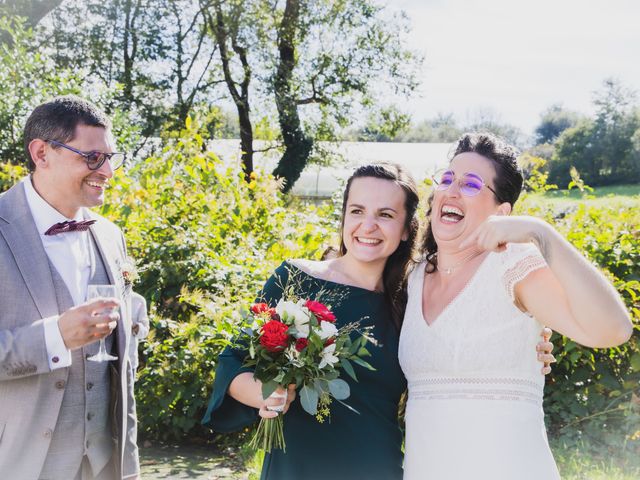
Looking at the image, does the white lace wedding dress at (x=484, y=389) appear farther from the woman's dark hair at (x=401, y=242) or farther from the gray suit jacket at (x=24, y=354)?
the gray suit jacket at (x=24, y=354)

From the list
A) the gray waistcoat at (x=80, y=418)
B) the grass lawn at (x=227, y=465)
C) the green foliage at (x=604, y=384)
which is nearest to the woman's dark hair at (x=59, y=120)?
the gray waistcoat at (x=80, y=418)

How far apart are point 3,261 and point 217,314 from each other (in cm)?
250

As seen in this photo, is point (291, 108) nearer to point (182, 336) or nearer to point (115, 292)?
point (182, 336)

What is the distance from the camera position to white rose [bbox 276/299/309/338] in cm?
260

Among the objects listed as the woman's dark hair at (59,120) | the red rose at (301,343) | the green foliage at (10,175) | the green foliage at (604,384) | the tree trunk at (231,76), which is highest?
the tree trunk at (231,76)

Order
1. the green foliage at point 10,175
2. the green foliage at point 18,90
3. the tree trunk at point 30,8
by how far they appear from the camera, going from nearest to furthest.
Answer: the green foliage at point 10,175 < the green foliage at point 18,90 < the tree trunk at point 30,8

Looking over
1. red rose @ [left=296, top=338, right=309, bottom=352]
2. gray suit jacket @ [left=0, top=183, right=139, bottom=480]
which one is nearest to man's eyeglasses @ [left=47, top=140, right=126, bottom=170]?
gray suit jacket @ [left=0, top=183, right=139, bottom=480]

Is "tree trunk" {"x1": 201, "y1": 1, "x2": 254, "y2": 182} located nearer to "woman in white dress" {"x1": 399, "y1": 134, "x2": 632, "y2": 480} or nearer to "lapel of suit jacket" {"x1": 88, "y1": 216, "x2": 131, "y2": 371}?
"lapel of suit jacket" {"x1": 88, "y1": 216, "x2": 131, "y2": 371}

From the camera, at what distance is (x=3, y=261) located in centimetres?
268

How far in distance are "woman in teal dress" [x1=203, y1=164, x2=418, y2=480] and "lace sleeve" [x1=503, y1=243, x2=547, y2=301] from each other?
623mm

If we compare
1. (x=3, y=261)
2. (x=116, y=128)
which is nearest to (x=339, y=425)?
(x=3, y=261)

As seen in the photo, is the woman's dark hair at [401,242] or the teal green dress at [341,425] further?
the woman's dark hair at [401,242]

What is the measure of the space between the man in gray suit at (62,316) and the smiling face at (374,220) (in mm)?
1071

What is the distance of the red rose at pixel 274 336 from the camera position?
2.55 m
